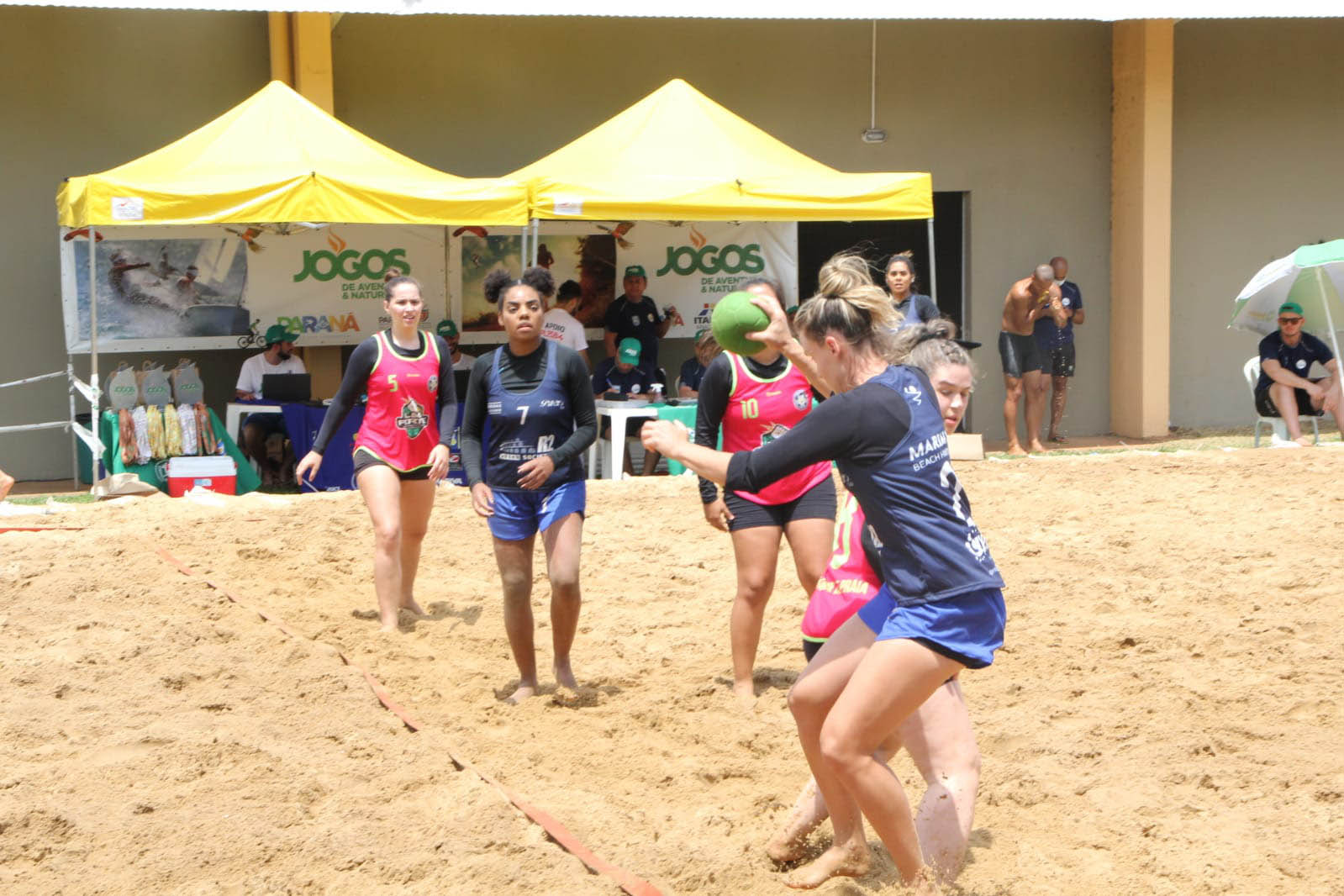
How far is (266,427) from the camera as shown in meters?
12.4

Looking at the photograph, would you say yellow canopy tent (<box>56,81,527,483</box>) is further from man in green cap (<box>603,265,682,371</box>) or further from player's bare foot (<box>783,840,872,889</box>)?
player's bare foot (<box>783,840,872,889</box>)

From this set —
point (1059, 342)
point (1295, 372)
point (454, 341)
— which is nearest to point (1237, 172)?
point (1059, 342)

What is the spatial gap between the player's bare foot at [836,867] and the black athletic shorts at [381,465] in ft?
12.0

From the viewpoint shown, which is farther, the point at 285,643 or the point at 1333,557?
the point at 1333,557

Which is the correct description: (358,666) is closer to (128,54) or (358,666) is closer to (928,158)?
(128,54)

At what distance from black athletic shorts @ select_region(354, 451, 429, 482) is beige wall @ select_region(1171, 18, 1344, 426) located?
11.6 meters

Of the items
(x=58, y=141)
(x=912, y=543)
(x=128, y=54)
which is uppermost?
(x=128, y=54)

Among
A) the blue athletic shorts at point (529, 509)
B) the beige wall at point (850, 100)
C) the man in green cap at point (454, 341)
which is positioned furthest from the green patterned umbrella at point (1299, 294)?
the blue athletic shorts at point (529, 509)

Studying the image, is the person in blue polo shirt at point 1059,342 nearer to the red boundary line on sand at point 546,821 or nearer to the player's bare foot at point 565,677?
the player's bare foot at point 565,677

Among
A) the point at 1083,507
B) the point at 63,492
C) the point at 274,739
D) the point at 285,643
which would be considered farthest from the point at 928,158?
the point at 274,739

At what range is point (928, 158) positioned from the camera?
15.5 m

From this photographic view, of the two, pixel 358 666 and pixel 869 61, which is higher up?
pixel 869 61

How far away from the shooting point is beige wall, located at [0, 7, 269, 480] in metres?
12.9

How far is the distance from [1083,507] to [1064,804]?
5.34 metres
